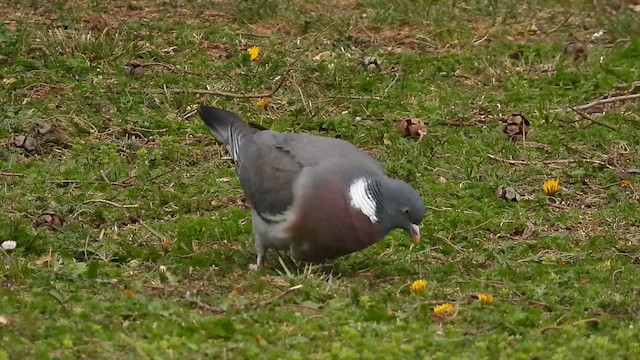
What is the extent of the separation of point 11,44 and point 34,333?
4.59 meters

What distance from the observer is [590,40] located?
9.98 m

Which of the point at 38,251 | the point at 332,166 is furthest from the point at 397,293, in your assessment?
the point at 38,251

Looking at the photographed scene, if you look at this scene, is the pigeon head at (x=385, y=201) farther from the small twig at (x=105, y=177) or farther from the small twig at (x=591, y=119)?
the small twig at (x=591, y=119)

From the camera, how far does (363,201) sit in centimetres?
512

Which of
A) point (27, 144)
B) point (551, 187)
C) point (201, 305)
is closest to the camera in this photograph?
point (201, 305)

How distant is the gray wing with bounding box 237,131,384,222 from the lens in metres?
5.32

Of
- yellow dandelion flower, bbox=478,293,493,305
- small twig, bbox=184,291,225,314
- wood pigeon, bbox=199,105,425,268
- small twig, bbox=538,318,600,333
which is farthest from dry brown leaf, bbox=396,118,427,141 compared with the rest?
small twig, bbox=184,291,225,314

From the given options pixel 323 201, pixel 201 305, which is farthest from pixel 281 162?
pixel 201 305

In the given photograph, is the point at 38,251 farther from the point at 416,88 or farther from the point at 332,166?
the point at 416,88

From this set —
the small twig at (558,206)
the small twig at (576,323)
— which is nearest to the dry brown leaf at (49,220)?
the small twig at (576,323)

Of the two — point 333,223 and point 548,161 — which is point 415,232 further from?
point 548,161

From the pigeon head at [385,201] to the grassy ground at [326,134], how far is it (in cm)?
30

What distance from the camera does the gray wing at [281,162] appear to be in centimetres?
532

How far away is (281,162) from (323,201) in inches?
17.0
